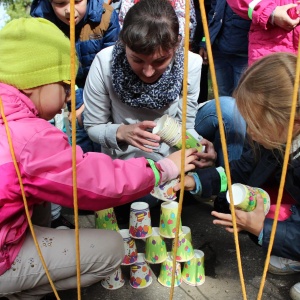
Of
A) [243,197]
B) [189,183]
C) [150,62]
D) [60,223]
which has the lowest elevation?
[60,223]

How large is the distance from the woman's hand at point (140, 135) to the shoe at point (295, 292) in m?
0.72

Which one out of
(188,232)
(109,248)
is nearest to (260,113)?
(188,232)

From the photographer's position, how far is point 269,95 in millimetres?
1429

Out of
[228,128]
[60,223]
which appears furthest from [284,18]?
[60,223]

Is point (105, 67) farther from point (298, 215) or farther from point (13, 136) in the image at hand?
point (298, 215)

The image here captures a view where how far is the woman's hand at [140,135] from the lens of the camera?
1.72m

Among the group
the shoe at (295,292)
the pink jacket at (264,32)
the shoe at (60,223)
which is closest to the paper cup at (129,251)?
the shoe at (60,223)

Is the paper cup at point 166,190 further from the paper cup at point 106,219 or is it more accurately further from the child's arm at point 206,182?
the paper cup at point 106,219

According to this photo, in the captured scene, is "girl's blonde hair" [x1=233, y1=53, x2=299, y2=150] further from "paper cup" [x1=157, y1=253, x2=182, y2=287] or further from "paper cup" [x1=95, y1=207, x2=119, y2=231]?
"paper cup" [x1=95, y1=207, x2=119, y2=231]

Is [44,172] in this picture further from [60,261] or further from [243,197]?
[243,197]

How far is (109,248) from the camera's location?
1529mm

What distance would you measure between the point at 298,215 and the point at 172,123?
1.90ft

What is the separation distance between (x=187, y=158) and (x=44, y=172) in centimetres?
56

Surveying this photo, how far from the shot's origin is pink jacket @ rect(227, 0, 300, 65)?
2013 millimetres
